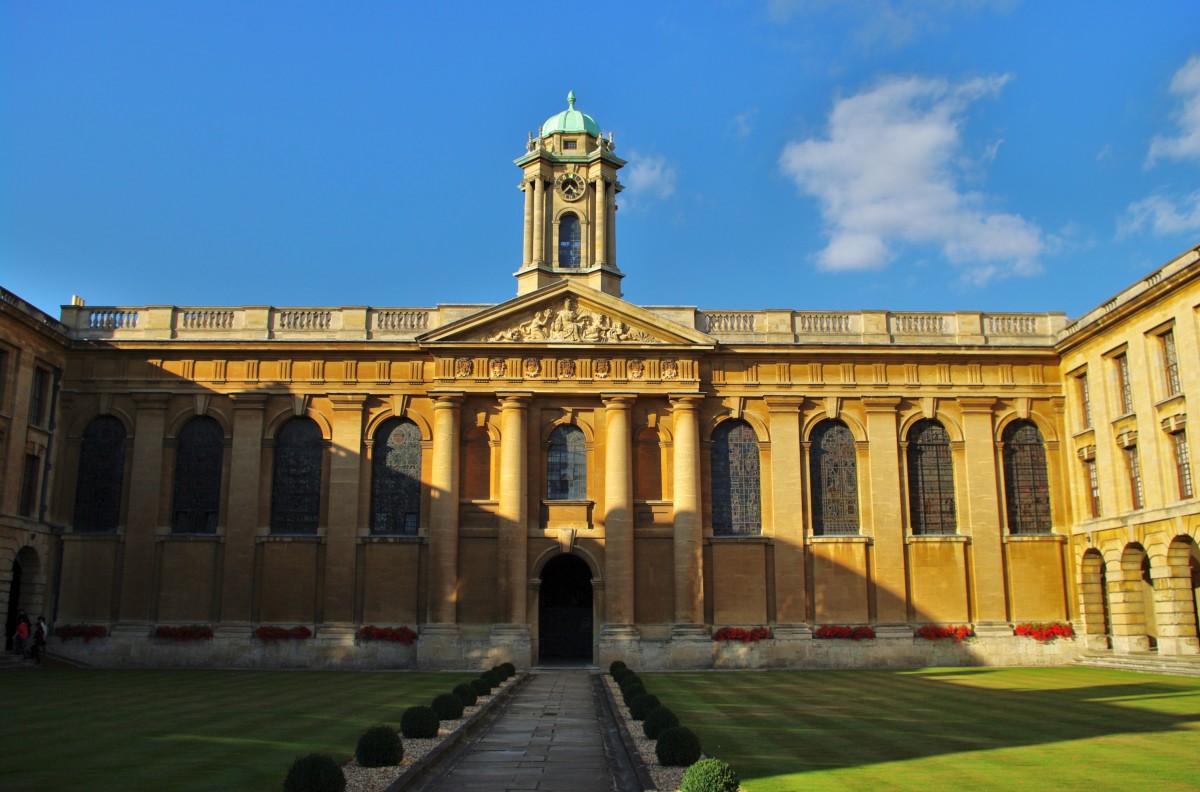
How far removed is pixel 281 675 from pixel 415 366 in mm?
12261

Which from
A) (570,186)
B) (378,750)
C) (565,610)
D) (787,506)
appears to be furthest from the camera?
(570,186)

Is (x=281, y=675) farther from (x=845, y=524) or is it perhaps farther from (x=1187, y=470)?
(x=1187, y=470)

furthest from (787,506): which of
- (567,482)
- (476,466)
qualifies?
(476,466)

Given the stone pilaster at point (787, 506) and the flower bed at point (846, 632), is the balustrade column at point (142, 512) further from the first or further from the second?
the flower bed at point (846, 632)

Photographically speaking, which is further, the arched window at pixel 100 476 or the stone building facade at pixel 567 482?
the arched window at pixel 100 476

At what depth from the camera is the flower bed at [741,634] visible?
1554 inches

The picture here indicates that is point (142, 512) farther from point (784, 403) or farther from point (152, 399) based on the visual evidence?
point (784, 403)

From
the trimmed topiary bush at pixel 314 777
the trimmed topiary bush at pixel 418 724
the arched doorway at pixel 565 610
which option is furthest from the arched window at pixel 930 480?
the trimmed topiary bush at pixel 314 777

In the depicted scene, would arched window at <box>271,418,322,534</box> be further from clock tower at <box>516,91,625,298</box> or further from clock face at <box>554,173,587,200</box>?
clock face at <box>554,173,587,200</box>

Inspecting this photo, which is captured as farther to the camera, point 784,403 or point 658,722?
point 784,403

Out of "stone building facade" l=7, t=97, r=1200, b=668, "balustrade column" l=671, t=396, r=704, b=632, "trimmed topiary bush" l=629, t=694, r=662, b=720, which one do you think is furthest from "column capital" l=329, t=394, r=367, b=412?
"trimmed topiary bush" l=629, t=694, r=662, b=720

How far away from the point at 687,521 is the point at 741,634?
4.47 meters

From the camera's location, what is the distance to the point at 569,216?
4594 centimetres

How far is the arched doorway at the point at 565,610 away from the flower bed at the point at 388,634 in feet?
16.7
